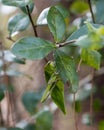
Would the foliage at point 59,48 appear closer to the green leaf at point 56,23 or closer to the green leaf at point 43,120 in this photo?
the green leaf at point 56,23

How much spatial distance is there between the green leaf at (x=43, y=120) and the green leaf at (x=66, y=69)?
55 centimetres

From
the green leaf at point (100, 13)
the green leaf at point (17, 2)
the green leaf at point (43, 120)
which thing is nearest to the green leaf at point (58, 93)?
the green leaf at point (17, 2)

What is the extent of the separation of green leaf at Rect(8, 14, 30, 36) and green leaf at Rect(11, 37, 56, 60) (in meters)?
0.22

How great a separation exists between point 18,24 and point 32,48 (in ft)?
0.81

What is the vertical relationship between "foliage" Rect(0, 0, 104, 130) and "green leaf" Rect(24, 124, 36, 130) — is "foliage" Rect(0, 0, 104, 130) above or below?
above

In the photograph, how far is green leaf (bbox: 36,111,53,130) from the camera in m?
1.06

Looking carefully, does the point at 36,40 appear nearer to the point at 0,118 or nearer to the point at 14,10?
the point at 0,118

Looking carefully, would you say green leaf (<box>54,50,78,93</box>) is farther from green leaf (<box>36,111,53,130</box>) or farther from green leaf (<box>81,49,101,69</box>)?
green leaf (<box>36,111,53,130</box>)

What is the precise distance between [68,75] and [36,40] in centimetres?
7

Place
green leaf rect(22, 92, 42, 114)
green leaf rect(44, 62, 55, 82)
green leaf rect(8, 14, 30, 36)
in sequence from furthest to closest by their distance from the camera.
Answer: green leaf rect(22, 92, 42, 114)
green leaf rect(8, 14, 30, 36)
green leaf rect(44, 62, 55, 82)

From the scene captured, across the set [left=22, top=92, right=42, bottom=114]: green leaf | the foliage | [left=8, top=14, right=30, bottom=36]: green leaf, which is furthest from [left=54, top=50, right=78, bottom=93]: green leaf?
[left=22, top=92, right=42, bottom=114]: green leaf

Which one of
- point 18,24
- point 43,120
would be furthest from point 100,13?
point 43,120

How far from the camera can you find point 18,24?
0.74 meters

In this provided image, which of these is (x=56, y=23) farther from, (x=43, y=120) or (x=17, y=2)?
(x=43, y=120)
